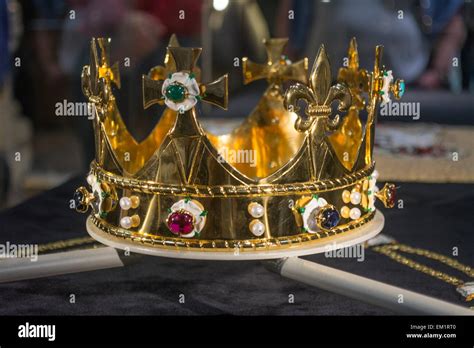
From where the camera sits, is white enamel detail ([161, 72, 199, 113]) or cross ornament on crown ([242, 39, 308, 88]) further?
cross ornament on crown ([242, 39, 308, 88])

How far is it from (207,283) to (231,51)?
116 cm

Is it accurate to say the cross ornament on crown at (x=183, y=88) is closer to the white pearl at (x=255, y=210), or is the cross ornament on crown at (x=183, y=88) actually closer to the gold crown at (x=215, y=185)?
the gold crown at (x=215, y=185)

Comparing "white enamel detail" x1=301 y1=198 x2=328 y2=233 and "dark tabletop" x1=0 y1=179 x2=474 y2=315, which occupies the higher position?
"white enamel detail" x1=301 y1=198 x2=328 y2=233

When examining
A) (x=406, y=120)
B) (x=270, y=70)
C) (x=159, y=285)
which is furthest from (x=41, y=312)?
(x=406, y=120)

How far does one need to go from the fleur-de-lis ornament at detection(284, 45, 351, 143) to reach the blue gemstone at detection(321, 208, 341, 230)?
0.11m

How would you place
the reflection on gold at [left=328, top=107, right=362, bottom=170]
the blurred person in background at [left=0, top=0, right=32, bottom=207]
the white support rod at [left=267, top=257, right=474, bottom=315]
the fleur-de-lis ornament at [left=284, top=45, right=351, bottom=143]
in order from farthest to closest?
the blurred person in background at [left=0, top=0, right=32, bottom=207] → the reflection on gold at [left=328, top=107, right=362, bottom=170] → the fleur-de-lis ornament at [left=284, top=45, right=351, bottom=143] → the white support rod at [left=267, top=257, right=474, bottom=315]

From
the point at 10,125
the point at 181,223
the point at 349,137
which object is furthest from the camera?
the point at 10,125

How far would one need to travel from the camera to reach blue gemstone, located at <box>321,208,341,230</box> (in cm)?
110

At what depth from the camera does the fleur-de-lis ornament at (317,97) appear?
1.10 m

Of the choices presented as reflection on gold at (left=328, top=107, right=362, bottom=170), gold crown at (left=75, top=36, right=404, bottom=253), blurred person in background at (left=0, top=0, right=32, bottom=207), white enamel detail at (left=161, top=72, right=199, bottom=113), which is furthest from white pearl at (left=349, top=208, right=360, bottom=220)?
blurred person in background at (left=0, top=0, right=32, bottom=207)

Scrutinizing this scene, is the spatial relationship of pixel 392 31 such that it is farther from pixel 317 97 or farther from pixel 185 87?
pixel 185 87

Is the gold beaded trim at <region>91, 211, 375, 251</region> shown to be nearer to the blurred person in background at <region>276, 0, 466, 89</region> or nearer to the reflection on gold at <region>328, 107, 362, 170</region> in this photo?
the reflection on gold at <region>328, 107, 362, 170</region>

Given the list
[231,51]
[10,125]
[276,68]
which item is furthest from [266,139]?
[10,125]

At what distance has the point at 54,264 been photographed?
1.16 m
